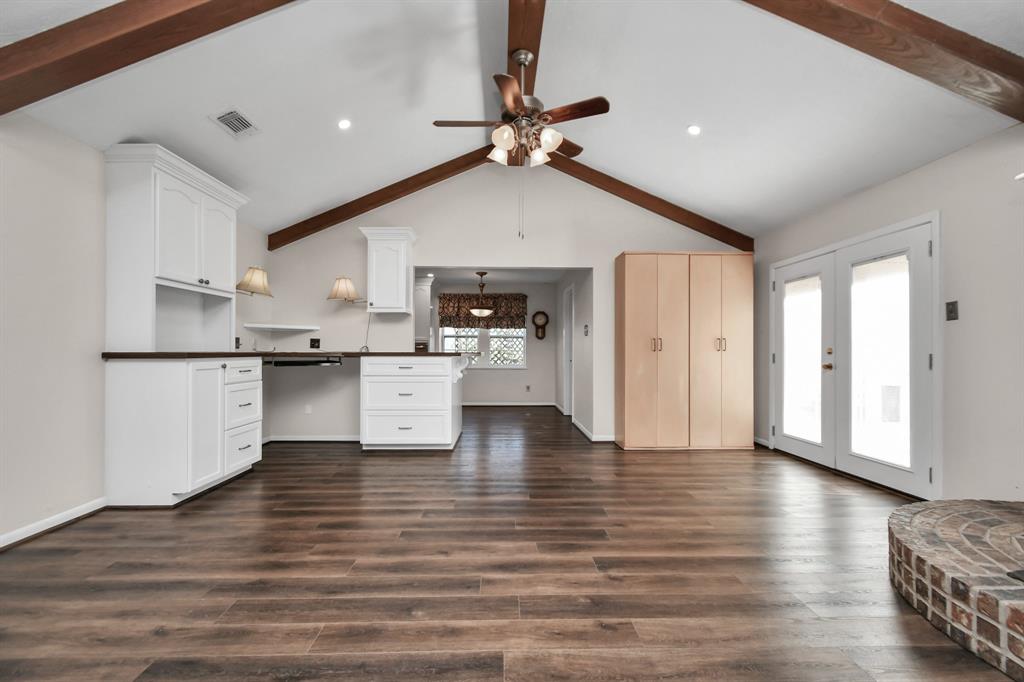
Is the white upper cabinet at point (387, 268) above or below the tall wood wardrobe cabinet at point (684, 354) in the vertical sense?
above

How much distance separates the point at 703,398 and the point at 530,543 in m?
3.16

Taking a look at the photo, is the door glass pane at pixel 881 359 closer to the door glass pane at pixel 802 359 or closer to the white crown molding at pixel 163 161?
the door glass pane at pixel 802 359

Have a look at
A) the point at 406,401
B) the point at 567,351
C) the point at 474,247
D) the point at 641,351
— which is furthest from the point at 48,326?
the point at 567,351

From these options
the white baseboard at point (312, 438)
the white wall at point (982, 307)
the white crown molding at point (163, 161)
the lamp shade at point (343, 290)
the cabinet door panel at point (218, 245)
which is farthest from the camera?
the white baseboard at point (312, 438)

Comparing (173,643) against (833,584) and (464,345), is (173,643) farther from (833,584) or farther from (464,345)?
(464,345)

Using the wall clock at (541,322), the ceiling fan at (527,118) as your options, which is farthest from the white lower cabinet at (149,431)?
the wall clock at (541,322)

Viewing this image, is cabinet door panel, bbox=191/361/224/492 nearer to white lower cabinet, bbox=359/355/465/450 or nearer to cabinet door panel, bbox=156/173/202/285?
cabinet door panel, bbox=156/173/202/285

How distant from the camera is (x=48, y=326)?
260 centimetres

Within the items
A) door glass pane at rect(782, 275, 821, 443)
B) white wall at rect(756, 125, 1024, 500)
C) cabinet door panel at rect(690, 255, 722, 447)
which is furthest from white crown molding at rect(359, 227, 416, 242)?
white wall at rect(756, 125, 1024, 500)

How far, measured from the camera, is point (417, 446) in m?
4.66

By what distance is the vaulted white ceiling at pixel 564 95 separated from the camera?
265 centimetres

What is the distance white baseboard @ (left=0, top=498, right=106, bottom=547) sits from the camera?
237cm

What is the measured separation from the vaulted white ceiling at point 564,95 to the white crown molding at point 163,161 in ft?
0.27

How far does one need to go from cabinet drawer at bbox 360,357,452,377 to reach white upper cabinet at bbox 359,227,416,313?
2.37ft
